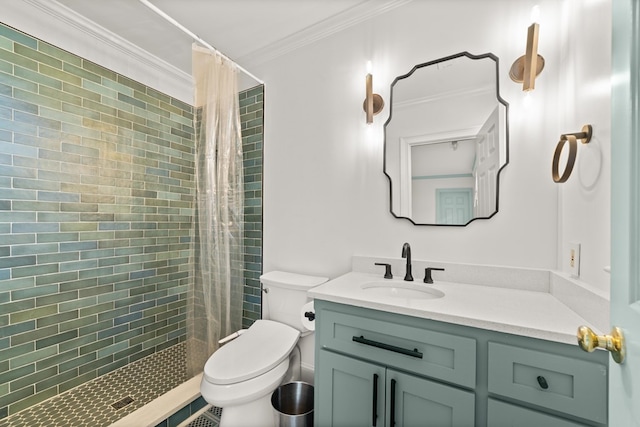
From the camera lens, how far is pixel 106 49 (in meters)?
1.90

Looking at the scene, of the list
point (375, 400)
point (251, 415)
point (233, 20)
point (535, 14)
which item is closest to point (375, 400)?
point (375, 400)

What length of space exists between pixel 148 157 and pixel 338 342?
6.40 feet

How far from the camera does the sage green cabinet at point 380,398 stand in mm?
943

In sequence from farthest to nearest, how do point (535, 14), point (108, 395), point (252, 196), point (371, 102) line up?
point (252, 196), point (108, 395), point (371, 102), point (535, 14)

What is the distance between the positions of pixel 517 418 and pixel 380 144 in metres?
1.31

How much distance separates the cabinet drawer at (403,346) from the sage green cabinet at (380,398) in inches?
1.4

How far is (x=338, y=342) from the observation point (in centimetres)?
117

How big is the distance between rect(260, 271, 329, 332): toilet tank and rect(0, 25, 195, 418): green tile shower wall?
434mm

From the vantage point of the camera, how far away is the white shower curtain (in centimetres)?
171

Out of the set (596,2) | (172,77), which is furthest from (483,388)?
(172,77)

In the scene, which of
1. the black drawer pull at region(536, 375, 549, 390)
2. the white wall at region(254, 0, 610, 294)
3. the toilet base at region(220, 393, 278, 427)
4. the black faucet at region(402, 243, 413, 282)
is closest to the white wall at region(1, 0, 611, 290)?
the white wall at region(254, 0, 610, 294)

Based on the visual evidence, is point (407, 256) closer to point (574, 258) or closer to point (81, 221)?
point (574, 258)

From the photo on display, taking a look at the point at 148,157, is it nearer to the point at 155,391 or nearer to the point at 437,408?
the point at 155,391

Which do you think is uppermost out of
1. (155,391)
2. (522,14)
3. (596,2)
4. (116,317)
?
(522,14)
